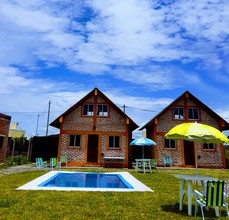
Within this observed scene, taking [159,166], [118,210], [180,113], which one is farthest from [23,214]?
[180,113]

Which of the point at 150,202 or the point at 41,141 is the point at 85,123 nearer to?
the point at 41,141

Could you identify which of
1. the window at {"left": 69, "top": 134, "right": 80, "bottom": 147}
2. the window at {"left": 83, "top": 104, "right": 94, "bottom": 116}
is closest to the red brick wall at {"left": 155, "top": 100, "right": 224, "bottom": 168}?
the window at {"left": 83, "top": 104, "right": 94, "bottom": 116}

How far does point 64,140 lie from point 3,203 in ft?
49.4


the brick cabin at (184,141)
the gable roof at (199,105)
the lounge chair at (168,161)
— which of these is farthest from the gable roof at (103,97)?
the lounge chair at (168,161)

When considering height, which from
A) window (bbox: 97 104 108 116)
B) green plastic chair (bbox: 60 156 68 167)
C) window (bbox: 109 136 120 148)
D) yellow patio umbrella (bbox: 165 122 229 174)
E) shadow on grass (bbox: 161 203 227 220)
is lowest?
shadow on grass (bbox: 161 203 227 220)

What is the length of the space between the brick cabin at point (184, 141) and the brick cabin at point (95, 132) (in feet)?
8.29

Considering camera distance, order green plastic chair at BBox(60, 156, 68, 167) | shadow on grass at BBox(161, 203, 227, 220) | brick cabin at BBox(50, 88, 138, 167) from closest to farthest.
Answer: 1. shadow on grass at BBox(161, 203, 227, 220)
2. green plastic chair at BBox(60, 156, 68, 167)
3. brick cabin at BBox(50, 88, 138, 167)

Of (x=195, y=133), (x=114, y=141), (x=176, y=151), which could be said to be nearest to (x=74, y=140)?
(x=114, y=141)

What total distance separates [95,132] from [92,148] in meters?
1.61

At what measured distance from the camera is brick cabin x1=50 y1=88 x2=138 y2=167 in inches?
839

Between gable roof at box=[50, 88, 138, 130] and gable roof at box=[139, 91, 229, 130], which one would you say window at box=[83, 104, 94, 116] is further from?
gable roof at box=[139, 91, 229, 130]

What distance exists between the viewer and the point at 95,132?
2170 centimetres

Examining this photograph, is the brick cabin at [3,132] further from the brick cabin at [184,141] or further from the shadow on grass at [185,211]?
the shadow on grass at [185,211]

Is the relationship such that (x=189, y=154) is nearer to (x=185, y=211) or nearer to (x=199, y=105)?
(x=199, y=105)
